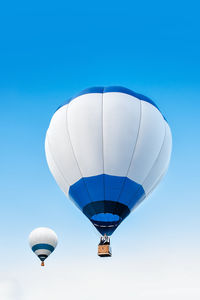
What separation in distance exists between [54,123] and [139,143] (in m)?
3.04

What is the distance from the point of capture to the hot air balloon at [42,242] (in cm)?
2452

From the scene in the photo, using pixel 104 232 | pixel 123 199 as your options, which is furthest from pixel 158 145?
pixel 104 232

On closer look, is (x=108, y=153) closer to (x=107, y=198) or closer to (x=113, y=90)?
(x=107, y=198)

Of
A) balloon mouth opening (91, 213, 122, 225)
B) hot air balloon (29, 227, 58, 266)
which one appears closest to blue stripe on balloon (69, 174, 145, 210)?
balloon mouth opening (91, 213, 122, 225)

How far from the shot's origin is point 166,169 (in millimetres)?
17250

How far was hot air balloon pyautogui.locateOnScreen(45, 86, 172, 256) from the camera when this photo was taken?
15.4 metres

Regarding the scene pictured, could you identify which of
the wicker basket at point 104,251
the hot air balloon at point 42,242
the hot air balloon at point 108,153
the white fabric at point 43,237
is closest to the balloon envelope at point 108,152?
the hot air balloon at point 108,153

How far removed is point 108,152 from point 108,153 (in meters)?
0.03

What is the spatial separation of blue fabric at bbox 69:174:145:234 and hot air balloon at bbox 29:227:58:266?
944 centimetres

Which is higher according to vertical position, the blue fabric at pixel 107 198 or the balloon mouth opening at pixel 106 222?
the blue fabric at pixel 107 198

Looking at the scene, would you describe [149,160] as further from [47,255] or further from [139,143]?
[47,255]

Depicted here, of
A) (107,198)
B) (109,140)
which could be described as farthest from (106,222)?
(109,140)

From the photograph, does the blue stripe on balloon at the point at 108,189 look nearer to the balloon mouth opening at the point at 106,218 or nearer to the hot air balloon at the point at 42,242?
the balloon mouth opening at the point at 106,218

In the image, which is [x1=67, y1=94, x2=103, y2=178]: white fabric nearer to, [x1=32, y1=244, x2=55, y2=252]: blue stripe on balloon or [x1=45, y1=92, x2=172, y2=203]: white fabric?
[x1=45, y1=92, x2=172, y2=203]: white fabric
